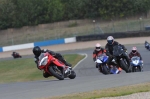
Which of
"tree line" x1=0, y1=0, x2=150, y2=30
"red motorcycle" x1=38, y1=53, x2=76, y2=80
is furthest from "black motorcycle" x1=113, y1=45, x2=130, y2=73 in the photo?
"tree line" x1=0, y1=0, x2=150, y2=30

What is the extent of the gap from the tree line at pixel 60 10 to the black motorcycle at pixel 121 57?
55.0 meters

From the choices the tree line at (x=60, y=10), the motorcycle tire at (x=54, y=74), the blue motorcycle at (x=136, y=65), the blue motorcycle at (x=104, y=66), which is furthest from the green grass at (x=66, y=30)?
the motorcycle tire at (x=54, y=74)

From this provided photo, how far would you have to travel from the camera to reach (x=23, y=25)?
73.9m

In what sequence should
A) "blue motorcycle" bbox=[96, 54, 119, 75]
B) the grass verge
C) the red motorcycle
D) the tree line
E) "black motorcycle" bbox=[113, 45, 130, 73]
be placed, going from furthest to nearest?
the tree line → "blue motorcycle" bbox=[96, 54, 119, 75] → "black motorcycle" bbox=[113, 45, 130, 73] → the red motorcycle → the grass verge

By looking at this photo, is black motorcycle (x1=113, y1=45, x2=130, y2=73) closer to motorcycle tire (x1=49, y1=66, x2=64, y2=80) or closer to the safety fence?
motorcycle tire (x1=49, y1=66, x2=64, y2=80)

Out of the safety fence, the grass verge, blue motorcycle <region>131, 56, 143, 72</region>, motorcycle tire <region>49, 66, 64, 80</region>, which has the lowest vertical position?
the safety fence

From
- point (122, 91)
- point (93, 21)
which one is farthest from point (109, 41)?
point (93, 21)

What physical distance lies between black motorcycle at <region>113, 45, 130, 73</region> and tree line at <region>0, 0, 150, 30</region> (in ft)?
181

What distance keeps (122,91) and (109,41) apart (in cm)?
802

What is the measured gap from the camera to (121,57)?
57.4 ft

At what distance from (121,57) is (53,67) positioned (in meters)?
3.30

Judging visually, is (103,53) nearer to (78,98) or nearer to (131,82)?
(131,82)

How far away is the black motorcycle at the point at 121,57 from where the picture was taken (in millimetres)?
17391

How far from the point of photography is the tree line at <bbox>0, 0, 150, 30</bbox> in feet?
240
